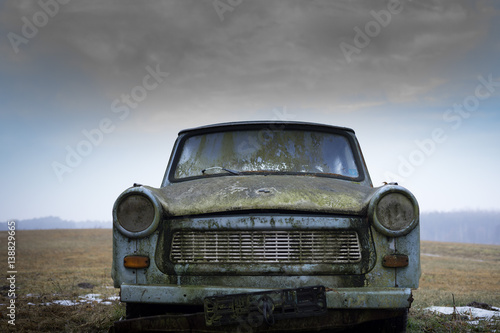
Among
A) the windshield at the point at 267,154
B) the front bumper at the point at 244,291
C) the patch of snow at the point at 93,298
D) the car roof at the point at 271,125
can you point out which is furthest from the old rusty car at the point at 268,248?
the patch of snow at the point at 93,298

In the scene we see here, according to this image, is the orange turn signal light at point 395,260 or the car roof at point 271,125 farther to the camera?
the car roof at point 271,125

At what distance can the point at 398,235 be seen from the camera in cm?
288

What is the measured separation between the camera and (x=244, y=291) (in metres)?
2.58

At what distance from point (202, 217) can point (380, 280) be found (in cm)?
126

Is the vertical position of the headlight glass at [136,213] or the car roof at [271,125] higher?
the car roof at [271,125]

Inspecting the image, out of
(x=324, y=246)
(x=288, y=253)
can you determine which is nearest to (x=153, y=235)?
(x=288, y=253)

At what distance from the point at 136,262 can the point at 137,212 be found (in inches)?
13.4

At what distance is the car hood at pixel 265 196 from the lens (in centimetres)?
290

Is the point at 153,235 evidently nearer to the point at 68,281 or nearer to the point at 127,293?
the point at 127,293

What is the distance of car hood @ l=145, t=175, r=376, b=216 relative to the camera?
2902mm

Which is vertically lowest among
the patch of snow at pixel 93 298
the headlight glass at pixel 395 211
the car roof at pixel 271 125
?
the patch of snow at pixel 93 298

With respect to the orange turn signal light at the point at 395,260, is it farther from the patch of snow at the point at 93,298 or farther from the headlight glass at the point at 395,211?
the patch of snow at the point at 93,298

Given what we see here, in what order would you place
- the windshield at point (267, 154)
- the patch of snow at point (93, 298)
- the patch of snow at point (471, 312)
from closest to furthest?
the windshield at point (267, 154), the patch of snow at point (471, 312), the patch of snow at point (93, 298)

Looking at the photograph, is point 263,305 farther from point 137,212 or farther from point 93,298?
point 93,298
